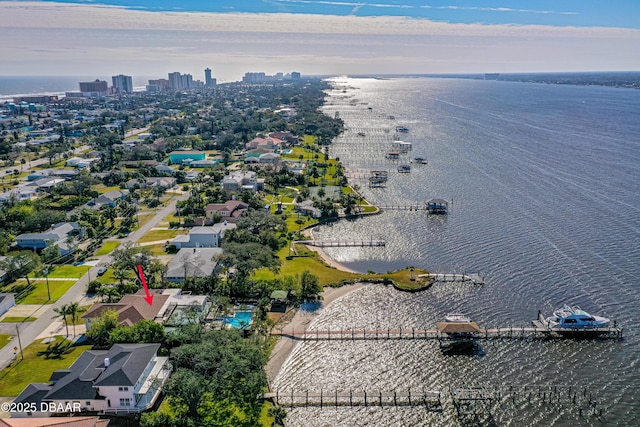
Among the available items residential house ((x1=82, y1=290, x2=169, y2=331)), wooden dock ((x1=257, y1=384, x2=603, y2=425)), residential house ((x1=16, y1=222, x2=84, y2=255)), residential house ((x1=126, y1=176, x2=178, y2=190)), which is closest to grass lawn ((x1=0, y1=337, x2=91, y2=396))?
residential house ((x1=82, y1=290, x2=169, y2=331))

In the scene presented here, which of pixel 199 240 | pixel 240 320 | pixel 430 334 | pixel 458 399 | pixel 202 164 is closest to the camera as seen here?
pixel 458 399

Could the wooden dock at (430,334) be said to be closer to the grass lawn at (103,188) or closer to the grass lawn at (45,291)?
the grass lawn at (45,291)

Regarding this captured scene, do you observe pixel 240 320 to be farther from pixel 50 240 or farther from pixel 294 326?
pixel 50 240

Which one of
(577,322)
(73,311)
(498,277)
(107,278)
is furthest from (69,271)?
(577,322)

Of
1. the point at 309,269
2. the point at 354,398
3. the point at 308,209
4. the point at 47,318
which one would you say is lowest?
the point at 354,398

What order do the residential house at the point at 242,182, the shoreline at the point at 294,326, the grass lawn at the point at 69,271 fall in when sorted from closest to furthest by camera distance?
the shoreline at the point at 294,326 → the grass lawn at the point at 69,271 → the residential house at the point at 242,182

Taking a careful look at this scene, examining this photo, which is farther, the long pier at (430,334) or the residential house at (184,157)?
the residential house at (184,157)

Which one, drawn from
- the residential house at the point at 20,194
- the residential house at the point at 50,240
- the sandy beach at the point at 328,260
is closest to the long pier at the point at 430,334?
the sandy beach at the point at 328,260
